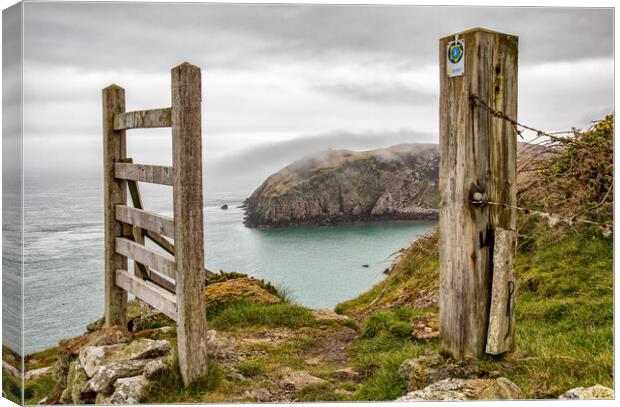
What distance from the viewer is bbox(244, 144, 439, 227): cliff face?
8.48m

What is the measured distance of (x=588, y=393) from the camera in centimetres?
473

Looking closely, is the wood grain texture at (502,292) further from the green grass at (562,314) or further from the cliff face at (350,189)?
the cliff face at (350,189)

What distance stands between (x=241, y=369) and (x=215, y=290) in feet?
7.87

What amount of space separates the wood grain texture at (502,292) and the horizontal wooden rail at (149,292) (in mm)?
2506

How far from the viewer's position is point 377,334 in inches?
268

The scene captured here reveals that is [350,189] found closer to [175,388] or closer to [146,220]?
[146,220]

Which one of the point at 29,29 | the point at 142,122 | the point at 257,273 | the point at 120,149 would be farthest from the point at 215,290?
the point at 29,29

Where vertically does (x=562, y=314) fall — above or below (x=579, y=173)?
below

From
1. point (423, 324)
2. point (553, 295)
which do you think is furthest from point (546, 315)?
point (423, 324)

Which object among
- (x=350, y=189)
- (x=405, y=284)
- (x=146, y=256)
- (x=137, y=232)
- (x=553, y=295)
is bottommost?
(x=405, y=284)

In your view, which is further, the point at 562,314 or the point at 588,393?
the point at 562,314

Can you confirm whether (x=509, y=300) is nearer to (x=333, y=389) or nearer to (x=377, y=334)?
(x=333, y=389)

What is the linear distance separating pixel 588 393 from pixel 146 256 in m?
3.82

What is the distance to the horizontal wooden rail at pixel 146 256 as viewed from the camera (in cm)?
555
